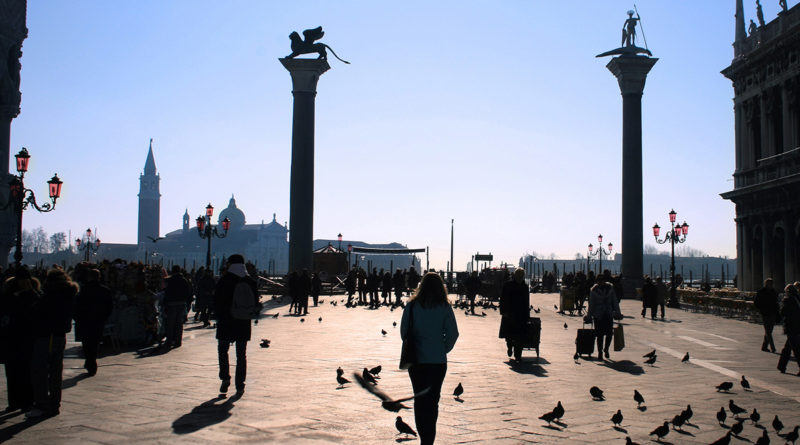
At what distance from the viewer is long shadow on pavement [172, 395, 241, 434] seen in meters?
7.10

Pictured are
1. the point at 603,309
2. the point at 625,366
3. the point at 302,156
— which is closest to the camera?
the point at 625,366

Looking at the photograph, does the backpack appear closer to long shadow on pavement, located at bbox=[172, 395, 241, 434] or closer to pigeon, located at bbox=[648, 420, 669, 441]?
long shadow on pavement, located at bbox=[172, 395, 241, 434]

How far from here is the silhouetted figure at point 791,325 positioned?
11891 millimetres

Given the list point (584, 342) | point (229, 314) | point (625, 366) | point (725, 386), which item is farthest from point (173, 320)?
point (725, 386)

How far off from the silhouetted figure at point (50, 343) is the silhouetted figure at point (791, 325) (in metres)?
9.79

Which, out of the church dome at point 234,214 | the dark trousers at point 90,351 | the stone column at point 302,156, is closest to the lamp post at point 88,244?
the stone column at point 302,156

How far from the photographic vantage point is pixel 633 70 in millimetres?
39438

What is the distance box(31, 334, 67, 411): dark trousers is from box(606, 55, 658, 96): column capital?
3565 centimetres

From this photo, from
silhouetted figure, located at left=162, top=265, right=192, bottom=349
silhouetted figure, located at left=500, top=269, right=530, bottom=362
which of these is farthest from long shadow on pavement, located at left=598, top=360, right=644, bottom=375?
silhouetted figure, located at left=162, top=265, right=192, bottom=349

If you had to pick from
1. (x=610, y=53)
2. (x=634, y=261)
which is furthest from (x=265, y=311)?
(x=610, y=53)

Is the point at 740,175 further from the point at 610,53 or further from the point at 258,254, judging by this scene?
the point at 258,254

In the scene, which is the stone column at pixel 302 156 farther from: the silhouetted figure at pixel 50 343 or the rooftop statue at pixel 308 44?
the silhouetted figure at pixel 50 343

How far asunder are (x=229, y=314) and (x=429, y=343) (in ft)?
13.7

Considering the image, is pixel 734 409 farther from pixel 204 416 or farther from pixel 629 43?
pixel 629 43
